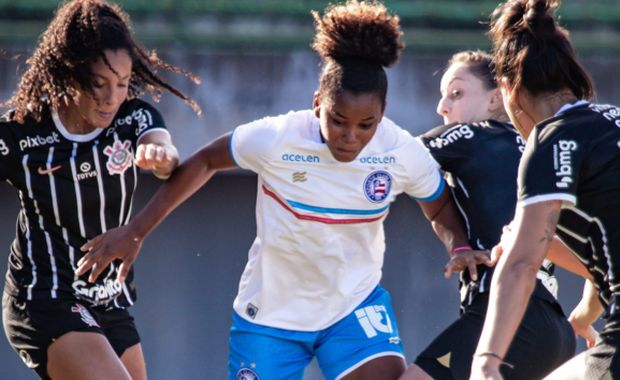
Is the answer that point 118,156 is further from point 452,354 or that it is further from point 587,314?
point 587,314

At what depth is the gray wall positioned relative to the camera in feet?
23.2

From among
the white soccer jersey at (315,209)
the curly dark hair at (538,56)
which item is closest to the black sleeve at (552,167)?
the curly dark hair at (538,56)

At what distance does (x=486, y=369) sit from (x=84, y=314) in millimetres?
2047

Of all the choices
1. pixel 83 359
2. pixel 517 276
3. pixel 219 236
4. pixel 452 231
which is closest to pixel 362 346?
pixel 452 231

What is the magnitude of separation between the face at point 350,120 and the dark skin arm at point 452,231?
53 cm

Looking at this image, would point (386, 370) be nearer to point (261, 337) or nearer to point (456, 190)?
point (261, 337)

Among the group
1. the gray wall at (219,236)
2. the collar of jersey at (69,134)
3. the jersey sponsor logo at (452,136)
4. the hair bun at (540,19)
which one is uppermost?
the hair bun at (540,19)

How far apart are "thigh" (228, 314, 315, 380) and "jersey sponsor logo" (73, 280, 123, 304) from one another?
0.58 meters

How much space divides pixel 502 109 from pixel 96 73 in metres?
1.79

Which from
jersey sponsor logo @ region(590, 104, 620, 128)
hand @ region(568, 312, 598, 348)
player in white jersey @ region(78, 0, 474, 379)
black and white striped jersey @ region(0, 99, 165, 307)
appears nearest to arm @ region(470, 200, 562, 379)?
jersey sponsor logo @ region(590, 104, 620, 128)

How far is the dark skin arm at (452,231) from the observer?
4637mm

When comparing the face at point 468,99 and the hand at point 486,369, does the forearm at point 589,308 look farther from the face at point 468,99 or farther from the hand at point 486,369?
the hand at point 486,369

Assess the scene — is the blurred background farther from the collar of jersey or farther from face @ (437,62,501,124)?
the collar of jersey

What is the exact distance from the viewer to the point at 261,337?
15.8 ft
